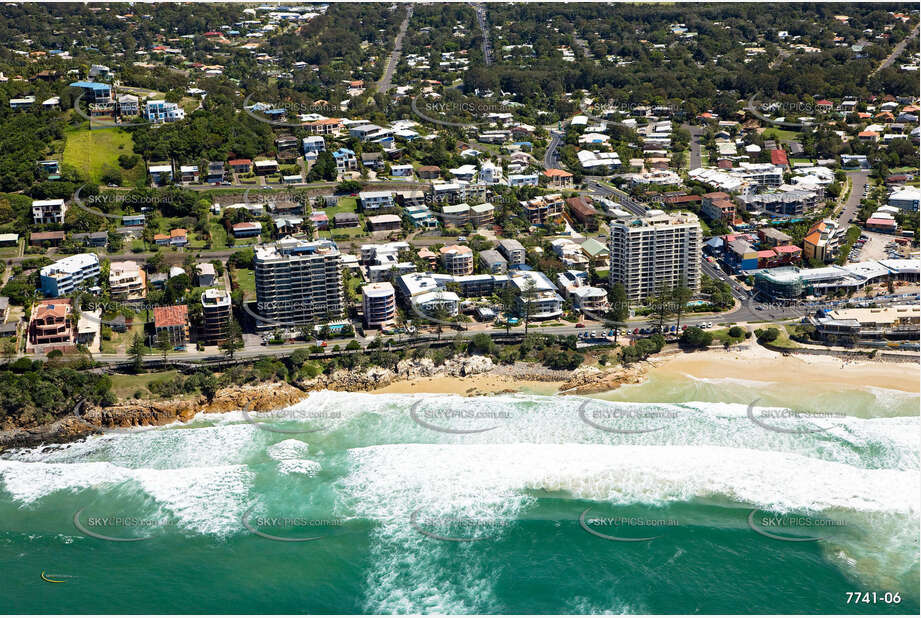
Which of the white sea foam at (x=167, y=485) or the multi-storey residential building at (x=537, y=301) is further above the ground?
the multi-storey residential building at (x=537, y=301)

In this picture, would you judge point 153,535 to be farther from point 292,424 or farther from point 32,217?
point 32,217

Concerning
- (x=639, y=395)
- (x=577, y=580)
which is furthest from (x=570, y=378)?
(x=577, y=580)

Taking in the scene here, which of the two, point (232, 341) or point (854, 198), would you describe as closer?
point (232, 341)

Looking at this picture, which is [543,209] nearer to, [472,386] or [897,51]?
[472,386]

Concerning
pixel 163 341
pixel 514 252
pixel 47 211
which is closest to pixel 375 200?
pixel 514 252

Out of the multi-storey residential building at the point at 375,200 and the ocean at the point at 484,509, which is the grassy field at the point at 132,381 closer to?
the ocean at the point at 484,509

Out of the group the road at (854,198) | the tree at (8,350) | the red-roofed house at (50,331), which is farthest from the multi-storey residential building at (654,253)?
the tree at (8,350)

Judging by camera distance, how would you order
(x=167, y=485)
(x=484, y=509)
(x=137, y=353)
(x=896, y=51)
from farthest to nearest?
(x=896, y=51), (x=137, y=353), (x=167, y=485), (x=484, y=509)
